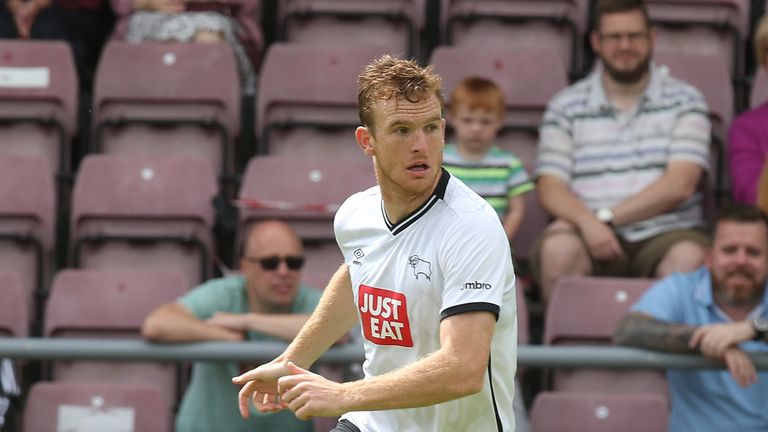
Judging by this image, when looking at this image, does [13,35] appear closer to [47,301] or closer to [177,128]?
[177,128]

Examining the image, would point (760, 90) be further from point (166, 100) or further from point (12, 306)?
point (12, 306)

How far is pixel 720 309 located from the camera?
601 centimetres

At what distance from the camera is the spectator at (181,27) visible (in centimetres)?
757

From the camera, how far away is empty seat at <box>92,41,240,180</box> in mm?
7270

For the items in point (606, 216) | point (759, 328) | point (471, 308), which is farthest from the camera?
point (606, 216)

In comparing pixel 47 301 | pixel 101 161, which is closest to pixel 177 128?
pixel 101 161

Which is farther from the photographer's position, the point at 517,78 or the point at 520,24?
the point at 520,24

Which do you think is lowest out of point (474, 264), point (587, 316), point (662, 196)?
point (587, 316)

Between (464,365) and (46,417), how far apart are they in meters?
2.94

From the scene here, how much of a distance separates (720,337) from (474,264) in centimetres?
202

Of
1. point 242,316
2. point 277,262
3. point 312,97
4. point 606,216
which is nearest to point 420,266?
point 242,316

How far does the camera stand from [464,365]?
3689mm

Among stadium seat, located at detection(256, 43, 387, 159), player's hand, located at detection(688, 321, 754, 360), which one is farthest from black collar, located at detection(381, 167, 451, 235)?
stadium seat, located at detection(256, 43, 387, 159)

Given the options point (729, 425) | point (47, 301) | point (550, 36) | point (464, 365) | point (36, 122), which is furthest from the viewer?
point (550, 36)
